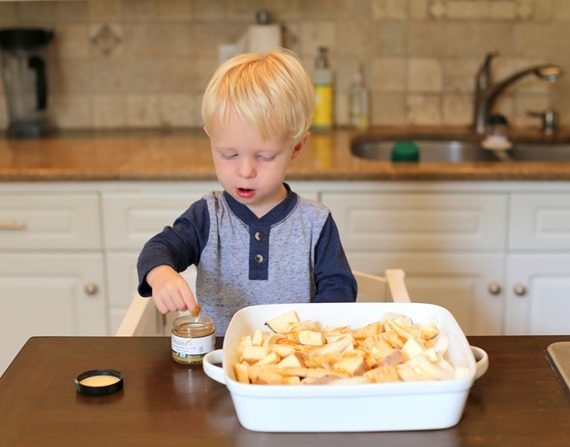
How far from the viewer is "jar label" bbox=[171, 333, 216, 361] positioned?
1.05 meters

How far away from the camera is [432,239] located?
7.16 feet

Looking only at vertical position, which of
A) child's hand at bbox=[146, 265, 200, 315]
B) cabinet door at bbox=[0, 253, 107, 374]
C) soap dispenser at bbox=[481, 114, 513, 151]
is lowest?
cabinet door at bbox=[0, 253, 107, 374]

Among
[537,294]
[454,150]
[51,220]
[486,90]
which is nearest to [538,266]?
[537,294]

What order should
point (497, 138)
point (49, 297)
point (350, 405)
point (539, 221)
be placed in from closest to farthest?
point (350, 405), point (539, 221), point (49, 297), point (497, 138)

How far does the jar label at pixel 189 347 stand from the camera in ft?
3.45

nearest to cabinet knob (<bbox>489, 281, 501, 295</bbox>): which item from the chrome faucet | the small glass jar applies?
the chrome faucet

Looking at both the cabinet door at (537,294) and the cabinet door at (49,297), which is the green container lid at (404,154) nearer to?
the cabinet door at (537,294)

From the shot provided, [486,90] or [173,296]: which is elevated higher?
[486,90]

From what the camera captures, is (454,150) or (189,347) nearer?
(189,347)

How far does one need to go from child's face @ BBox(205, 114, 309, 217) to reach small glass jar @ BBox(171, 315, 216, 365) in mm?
266

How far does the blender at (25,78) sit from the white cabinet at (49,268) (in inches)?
21.9

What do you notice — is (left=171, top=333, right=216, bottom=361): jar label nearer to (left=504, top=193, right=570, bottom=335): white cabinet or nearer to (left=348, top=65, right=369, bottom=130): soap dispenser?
(left=504, top=193, right=570, bottom=335): white cabinet

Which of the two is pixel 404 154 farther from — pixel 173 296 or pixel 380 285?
pixel 173 296

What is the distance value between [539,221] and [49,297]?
4.33 ft
